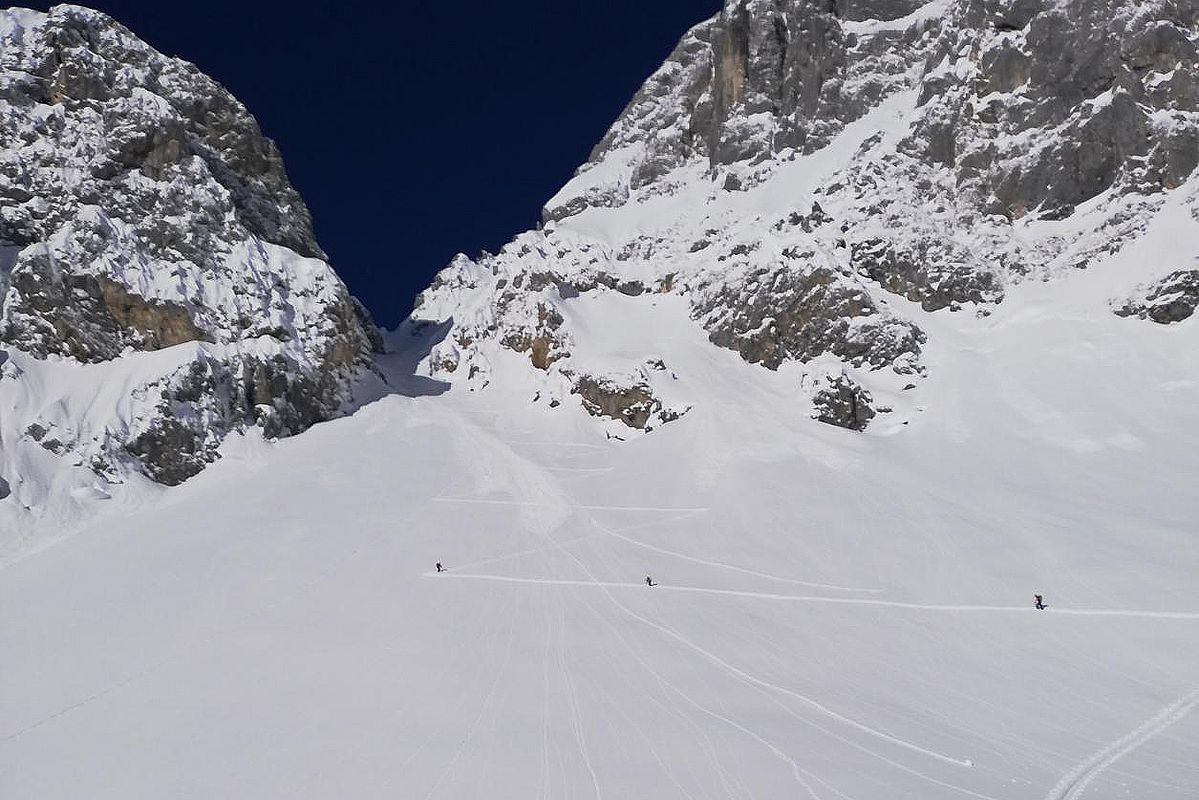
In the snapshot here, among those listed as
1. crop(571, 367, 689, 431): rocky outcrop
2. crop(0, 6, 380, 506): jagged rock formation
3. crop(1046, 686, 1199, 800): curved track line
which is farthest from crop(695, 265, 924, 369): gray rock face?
crop(1046, 686, 1199, 800): curved track line

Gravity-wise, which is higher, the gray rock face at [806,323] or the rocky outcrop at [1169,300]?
the rocky outcrop at [1169,300]

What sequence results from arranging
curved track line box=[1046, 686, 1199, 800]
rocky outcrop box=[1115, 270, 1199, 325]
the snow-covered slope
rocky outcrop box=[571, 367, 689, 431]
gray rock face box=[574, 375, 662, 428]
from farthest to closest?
gray rock face box=[574, 375, 662, 428] → rocky outcrop box=[571, 367, 689, 431] → rocky outcrop box=[1115, 270, 1199, 325] → the snow-covered slope → curved track line box=[1046, 686, 1199, 800]

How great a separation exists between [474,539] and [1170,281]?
129 feet

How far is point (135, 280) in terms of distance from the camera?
174 ft

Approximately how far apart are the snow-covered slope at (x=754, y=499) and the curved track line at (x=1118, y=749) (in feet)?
0.36

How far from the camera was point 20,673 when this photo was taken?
24.8 m

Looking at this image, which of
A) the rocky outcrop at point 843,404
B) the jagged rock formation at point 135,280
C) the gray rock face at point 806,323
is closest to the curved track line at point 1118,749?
the rocky outcrop at point 843,404

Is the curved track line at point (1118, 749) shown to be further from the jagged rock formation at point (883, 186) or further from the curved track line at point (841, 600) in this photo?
the jagged rock formation at point (883, 186)

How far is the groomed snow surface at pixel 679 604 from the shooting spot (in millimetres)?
16406

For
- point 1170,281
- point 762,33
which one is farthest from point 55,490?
point 762,33

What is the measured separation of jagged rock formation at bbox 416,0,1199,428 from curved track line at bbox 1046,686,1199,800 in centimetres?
3053

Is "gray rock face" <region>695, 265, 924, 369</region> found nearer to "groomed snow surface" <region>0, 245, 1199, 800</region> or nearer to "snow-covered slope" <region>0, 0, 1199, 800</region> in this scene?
"snow-covered slope" <region>0, 0, 1199, 800</region>

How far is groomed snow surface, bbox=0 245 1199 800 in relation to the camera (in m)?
16.4

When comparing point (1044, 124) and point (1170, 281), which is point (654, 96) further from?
point (1170, 281)
